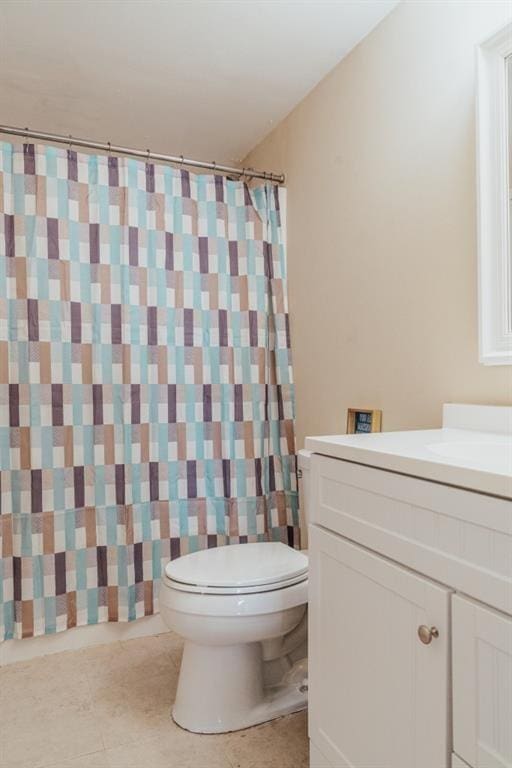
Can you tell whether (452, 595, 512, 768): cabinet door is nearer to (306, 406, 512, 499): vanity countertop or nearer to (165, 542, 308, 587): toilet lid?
(306, 406, 512, 499): vanity countertop

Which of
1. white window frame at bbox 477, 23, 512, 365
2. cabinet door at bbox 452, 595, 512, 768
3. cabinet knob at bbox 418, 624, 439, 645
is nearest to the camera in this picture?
cabinet door at bbox 452, 595, 512, 768

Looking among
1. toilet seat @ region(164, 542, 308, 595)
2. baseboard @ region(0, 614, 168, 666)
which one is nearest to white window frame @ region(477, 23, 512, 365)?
toilet seat @ region(164, 542, 308, 595)

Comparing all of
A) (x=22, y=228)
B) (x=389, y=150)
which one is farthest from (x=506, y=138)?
(x=22, y=228)

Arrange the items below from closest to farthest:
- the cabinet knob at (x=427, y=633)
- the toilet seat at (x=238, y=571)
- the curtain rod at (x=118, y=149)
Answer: the cabinet knob at (x=427, y=633) < the toilet seat at (x=238, y=571) < the curtain rod at (x=118, y=149)

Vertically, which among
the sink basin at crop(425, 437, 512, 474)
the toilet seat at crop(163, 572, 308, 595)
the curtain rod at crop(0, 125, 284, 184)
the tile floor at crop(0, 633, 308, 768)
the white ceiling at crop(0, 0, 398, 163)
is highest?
the white ceiling at crop(0, 0, 398, 163)

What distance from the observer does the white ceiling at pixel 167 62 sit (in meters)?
1.70

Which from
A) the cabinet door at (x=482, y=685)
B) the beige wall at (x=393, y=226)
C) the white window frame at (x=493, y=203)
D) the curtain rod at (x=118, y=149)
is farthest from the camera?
the curtain rod at (x=118, y=149)

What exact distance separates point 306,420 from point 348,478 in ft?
3.87

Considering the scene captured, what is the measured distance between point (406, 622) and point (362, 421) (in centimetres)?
97

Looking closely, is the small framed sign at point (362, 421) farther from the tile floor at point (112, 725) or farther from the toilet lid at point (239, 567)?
the tile floor at point (112, 725)

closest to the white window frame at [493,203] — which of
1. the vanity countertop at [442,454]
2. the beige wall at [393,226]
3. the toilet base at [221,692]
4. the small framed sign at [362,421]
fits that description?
the beige wall at [393,226]

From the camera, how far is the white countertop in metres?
0.79

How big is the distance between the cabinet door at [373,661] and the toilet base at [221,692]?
0.38 m

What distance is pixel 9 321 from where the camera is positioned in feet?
6.51
